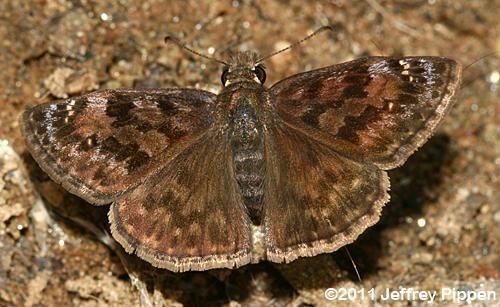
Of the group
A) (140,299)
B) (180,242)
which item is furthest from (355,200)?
(140,299)

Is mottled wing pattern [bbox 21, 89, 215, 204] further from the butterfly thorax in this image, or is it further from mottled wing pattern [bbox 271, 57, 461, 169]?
mottled wing pattern [bbox 271, 57, 461, 169]

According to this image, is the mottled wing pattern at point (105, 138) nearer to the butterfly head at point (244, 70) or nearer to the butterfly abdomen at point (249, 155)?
the butterfly abdomen at point (249, 155)

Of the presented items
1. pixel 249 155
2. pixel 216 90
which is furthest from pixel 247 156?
pixel 216 90

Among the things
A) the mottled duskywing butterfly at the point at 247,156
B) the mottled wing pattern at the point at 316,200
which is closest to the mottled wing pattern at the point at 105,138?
the mottled duskywing butterfly at the point at 247,156

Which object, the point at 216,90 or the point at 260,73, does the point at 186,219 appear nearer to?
the point at 260,73

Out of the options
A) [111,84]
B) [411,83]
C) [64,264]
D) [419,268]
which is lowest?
[64,264]

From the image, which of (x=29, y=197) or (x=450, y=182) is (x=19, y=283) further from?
(x=450, y=182)

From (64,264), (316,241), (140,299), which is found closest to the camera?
(316,241)
